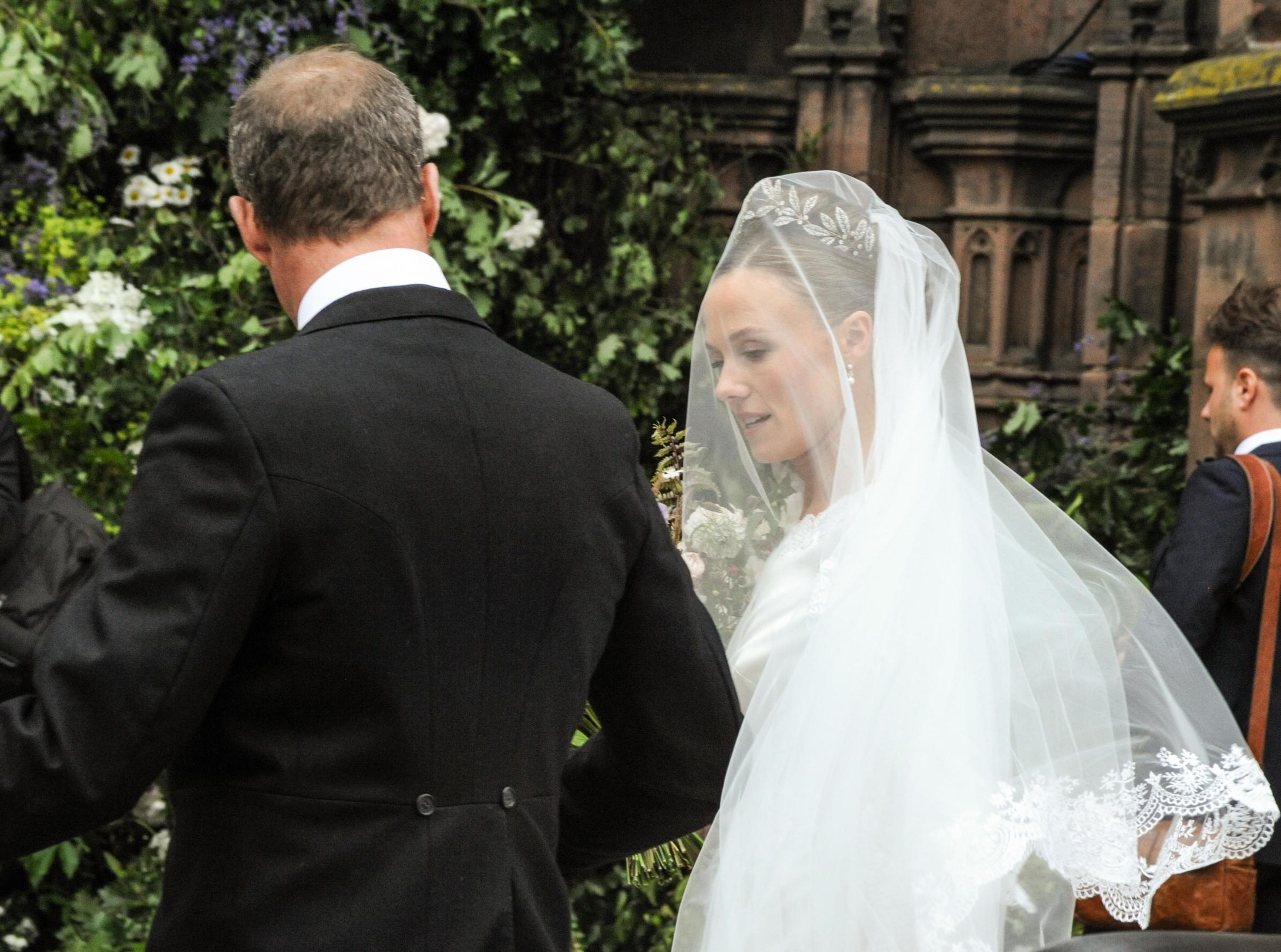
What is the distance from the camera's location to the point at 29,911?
473 centimetres

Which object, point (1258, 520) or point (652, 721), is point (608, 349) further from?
point (652, 721)

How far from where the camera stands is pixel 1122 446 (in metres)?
5.85

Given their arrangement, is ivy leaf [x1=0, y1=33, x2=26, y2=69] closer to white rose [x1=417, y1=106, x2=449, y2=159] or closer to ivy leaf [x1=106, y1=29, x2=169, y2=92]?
ivy leaf [x1=106, y1=29, x2=169, y2=92]

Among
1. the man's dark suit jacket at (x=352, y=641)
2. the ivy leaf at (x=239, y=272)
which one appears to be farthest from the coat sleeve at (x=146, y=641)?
the ivy leaf at (x=239, y=272)

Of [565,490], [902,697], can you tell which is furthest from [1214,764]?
[565,490]

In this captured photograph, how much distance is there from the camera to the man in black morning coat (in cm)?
149

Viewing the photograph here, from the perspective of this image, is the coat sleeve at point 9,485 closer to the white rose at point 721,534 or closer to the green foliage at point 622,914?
the green foliage at point 622,914

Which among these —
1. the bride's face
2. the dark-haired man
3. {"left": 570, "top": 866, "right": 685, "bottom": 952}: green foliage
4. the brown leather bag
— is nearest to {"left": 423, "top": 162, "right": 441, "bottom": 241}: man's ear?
the bride's face

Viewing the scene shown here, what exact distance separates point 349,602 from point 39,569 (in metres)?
2.94

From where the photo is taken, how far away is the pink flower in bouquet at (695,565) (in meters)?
2.43

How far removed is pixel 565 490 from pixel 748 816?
24.8 inches

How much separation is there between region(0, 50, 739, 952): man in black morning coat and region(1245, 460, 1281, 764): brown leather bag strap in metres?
1.73

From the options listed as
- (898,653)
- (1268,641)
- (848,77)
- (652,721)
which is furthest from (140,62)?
(652,721)

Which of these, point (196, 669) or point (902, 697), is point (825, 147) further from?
point (196, 669)
